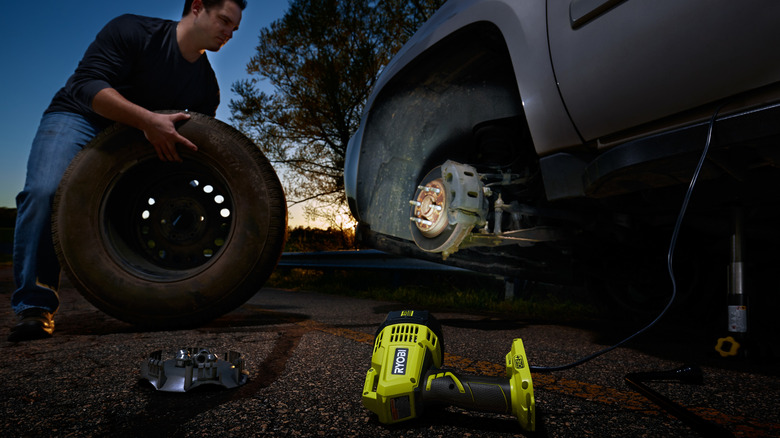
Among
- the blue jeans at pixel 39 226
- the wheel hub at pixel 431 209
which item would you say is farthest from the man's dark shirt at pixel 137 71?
the wheel hub at pixel 431 209

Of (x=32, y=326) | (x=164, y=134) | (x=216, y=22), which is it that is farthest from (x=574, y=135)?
(x=32, y=326)

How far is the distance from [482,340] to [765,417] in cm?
112

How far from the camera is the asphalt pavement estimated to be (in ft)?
3.36

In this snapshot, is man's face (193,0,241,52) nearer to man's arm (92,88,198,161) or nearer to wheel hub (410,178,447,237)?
man's arm (92,88,198,161)

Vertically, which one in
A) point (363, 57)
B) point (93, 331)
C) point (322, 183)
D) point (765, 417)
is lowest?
point (93, 331)

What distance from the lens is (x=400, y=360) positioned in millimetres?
1041

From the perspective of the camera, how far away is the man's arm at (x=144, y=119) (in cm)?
210

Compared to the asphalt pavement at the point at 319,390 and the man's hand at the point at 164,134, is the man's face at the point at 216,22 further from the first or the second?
the asphalt pavement at the point at 319,390

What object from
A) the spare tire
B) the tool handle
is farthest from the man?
the tool handle

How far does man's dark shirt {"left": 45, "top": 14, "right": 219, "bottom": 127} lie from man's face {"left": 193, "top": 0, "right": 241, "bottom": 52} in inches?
6.1

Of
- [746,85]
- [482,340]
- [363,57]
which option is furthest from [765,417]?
[363,57]

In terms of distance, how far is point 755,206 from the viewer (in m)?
1.71

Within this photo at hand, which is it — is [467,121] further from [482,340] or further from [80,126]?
[80,126]

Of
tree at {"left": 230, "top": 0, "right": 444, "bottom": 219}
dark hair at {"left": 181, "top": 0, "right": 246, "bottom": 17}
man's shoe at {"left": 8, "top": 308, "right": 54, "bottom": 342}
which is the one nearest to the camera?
man's shoe at {"left": 8, "top": 308, "right": 54, "bottom": 342}
